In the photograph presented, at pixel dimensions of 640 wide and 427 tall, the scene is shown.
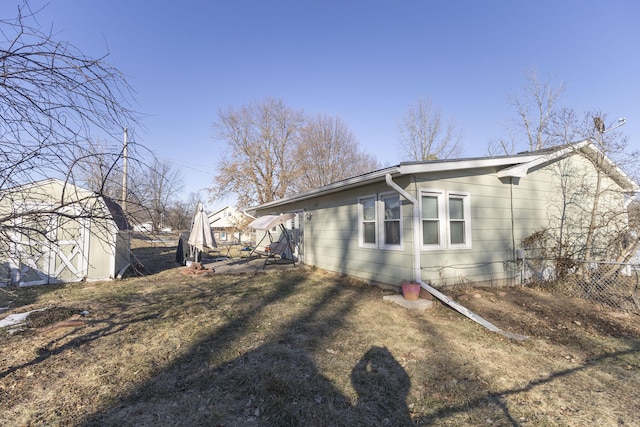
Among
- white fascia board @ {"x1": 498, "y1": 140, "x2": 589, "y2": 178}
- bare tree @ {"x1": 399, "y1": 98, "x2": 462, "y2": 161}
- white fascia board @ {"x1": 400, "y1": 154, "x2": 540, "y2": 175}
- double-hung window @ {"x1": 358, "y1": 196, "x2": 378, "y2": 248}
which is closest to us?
white fascia board @ {"x1": 400, "y1": 154, "x2": 540, "y2": 175}

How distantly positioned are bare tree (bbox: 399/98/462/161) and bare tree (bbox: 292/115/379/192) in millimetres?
6005

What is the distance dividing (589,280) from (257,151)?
70.8ft

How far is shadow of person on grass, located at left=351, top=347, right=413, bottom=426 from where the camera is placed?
8.16 ft

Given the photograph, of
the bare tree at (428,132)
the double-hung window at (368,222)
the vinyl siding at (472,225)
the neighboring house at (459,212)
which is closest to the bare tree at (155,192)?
the neighboring house at (459,212)

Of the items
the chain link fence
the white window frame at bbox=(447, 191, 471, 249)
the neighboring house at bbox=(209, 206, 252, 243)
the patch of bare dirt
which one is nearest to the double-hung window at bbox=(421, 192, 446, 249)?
the white window frame at bbox=(447, 191, 471, 249)

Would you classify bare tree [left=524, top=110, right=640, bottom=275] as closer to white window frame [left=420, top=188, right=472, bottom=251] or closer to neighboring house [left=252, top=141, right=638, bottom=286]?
neighboring house [left=252, top=141, right=638, bottom=286]

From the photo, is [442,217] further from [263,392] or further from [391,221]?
[263,392]

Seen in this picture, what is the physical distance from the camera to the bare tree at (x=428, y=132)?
68.7 feet

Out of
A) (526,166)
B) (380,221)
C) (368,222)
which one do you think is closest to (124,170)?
(380,221)

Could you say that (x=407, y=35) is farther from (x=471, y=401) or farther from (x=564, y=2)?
(x=471, y=401)

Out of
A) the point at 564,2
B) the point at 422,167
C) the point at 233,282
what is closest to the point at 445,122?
the point at 564,2

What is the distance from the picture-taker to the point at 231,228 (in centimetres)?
2944

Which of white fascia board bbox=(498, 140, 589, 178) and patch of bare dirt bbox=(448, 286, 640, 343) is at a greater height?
white fascia board bbox=(498, 140, 589, 178)

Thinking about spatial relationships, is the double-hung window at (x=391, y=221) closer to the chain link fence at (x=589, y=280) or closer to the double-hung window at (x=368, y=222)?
the double-hung window at (x=368, y=222)
